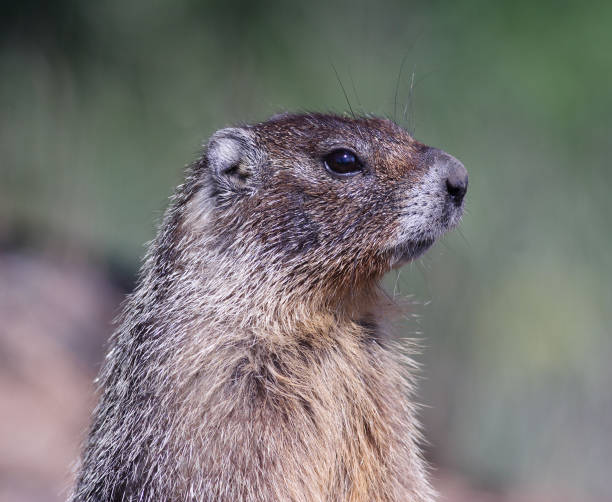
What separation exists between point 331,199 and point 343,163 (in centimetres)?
21

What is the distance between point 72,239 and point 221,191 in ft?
21.4

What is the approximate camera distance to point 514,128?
315 inches

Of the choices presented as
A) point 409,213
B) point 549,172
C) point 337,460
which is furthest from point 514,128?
point 337,460

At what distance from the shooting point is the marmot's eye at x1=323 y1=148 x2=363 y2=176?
3.88 m

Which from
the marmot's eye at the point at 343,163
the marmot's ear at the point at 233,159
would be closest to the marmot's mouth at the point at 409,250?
the marmot's eye at the point at 343,163

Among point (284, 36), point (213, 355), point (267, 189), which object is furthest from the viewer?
point (284, 36)

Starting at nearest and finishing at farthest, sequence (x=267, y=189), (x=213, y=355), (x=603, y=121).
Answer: (x=213, y=355) → (x=267, y=189) → (x=603, y=121)

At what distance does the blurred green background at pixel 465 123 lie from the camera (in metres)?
7.84

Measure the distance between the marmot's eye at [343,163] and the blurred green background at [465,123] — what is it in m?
3.67

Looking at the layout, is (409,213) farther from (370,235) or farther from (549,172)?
(549,172)

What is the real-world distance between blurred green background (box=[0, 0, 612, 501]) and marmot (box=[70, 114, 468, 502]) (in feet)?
12.0

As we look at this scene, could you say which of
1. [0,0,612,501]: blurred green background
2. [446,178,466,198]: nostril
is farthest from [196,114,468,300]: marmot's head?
[0,0,612,501]: blurred green background

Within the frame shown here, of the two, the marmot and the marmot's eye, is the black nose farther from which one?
the marmot's eye

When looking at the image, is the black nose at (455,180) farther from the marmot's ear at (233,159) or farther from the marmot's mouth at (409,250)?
the marmot's ear at (233,159)
